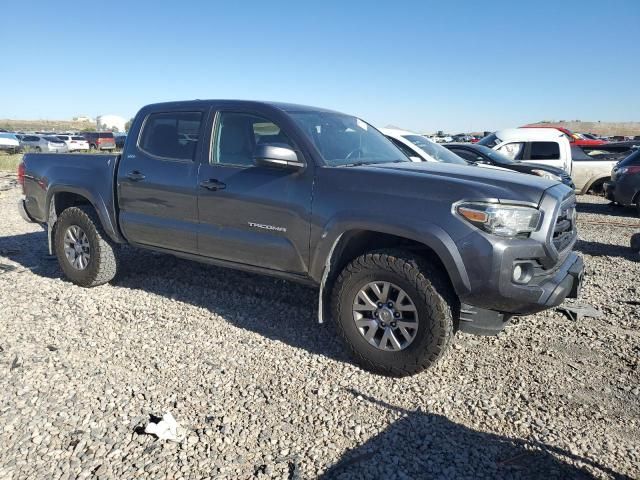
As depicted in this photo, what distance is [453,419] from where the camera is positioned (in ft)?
10.3

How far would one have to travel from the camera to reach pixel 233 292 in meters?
5.40

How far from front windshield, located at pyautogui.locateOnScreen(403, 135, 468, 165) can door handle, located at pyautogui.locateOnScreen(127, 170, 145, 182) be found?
15.1 feet

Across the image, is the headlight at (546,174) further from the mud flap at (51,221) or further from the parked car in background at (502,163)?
the mud flap at (51,221)

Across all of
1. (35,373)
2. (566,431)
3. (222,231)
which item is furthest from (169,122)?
(566,431)

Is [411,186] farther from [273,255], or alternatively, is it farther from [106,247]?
[106,247]

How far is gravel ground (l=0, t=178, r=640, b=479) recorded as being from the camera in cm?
271

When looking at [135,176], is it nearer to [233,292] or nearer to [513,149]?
[233,292]

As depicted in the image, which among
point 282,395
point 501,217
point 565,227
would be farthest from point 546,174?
point 282,395

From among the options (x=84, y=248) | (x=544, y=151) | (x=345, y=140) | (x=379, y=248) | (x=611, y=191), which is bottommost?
(x=84, y=248)

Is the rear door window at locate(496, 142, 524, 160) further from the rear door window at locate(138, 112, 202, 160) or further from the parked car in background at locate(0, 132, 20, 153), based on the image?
the parked car in background at locate(0, 132, 20, 153)

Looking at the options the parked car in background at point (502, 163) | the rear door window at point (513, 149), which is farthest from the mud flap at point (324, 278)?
the rear door window at point (513, 149)

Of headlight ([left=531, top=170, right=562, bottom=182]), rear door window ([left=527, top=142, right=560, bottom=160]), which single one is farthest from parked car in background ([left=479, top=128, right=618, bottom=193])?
headlight ([left=531, top=170, right=562, bottom=182])

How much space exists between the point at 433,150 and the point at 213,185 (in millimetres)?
5057

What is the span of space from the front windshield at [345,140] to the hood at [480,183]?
1.28 ft
